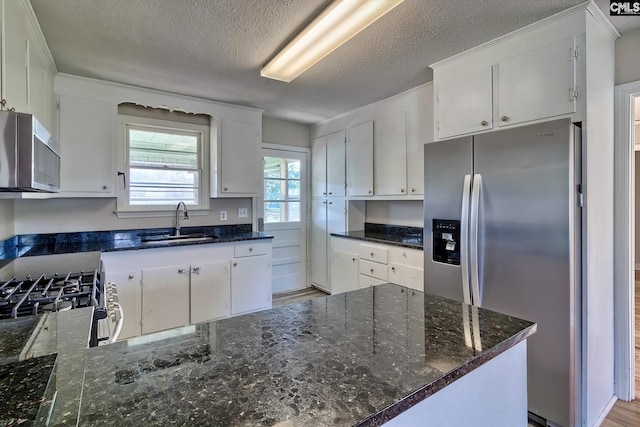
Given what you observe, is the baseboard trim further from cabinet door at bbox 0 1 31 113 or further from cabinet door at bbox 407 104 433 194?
cabinet door at bbox 0 1 31 113

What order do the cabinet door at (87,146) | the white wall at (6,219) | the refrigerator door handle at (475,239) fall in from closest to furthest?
the refrigerator door handle at (475,239) < the white wall at (6,219) < the cabinet door at (87,146)

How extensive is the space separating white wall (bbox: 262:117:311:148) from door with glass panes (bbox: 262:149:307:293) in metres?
0.14

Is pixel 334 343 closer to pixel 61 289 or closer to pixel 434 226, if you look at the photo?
pixel 61 289

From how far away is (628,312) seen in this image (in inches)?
80.2

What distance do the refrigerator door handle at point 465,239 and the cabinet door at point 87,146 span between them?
9.66ft

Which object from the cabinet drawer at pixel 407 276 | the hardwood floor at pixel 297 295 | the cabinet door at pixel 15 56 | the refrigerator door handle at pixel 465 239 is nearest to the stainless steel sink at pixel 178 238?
the hardwood floor at pixel 297 295

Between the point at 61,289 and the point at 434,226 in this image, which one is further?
the point at 434,226

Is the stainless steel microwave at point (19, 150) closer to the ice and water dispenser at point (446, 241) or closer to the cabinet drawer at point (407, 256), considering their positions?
the ice and water dispenser at point (446, 241)

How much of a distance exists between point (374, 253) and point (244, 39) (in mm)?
2180

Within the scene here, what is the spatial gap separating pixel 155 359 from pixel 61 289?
3.38 feet

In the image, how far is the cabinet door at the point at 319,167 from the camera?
427 cm

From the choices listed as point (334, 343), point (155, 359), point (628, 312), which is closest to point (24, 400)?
point (155, 359)

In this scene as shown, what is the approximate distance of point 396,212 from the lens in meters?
3.72

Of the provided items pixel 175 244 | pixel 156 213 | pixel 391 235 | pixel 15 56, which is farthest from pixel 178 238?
pixel 391 235
